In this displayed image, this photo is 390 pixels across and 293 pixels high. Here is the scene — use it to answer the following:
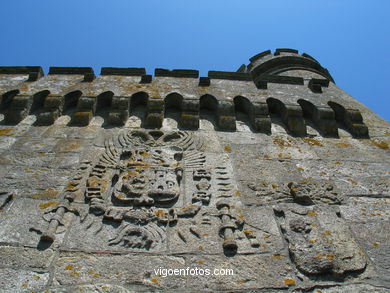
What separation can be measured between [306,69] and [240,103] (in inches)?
146

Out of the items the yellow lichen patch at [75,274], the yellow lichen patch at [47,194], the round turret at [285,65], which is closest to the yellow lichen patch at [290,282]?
the yellow lichen patch at [75,274]

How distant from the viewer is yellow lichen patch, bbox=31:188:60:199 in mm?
3500

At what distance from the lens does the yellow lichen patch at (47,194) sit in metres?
3.50

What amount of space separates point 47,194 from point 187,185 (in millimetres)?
1442

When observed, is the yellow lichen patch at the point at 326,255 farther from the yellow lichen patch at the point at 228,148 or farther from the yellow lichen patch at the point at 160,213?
the yellow lichen patch at the point at 228,148

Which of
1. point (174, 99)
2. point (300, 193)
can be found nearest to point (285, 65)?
point (174, 99)

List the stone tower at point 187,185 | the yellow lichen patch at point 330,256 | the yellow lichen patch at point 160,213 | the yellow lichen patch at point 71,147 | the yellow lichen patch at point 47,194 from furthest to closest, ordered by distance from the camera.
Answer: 1. the yellow lichen patch at point 71,147
2. the yellow lichen patch at point 47,194
3. the yellow lichen patch at point 160,213
4. the yellow lichen patch at point 330,256
5. the stone tower at point 187,185

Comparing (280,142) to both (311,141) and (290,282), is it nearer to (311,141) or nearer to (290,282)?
(311,141)

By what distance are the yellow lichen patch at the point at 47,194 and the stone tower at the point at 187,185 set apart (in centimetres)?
2

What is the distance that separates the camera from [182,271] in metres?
2.70

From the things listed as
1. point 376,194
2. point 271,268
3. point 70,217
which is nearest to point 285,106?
point 376,194

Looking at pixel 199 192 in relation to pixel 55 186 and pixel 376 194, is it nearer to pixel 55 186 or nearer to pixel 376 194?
pixel 55 186

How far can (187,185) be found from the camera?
373 cm

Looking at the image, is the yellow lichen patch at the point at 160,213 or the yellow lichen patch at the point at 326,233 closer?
the yellow lichen patch at the point at 326,233
